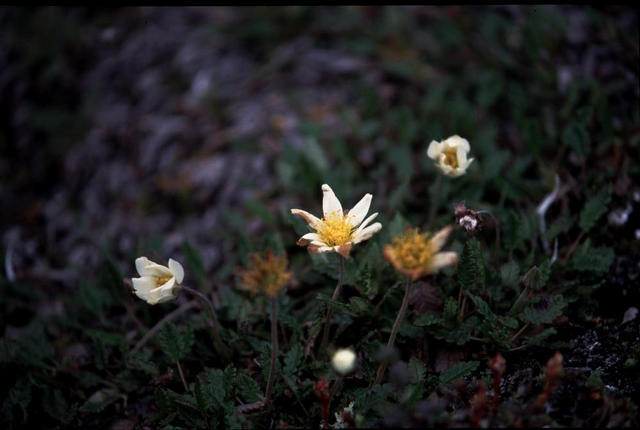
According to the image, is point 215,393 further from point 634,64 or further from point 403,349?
point 634,64

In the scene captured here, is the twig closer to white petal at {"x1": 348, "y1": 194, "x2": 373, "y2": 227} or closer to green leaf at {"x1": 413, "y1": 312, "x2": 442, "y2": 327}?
white petal at {"x1": 348, "y1": 194, "x2": 373, "y2": 227}

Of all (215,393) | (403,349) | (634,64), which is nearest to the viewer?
(215,393)

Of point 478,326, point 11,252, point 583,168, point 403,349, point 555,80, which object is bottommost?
point 11,252

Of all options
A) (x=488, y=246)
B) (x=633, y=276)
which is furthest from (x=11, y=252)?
(x=633, y=276)

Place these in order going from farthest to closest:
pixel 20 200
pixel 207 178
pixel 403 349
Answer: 1. pixel 20 200
2. pixel 207 178
3. pixel 403 349

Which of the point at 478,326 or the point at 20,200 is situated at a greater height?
the point at 478,326

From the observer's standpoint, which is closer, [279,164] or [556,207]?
[556,207]
